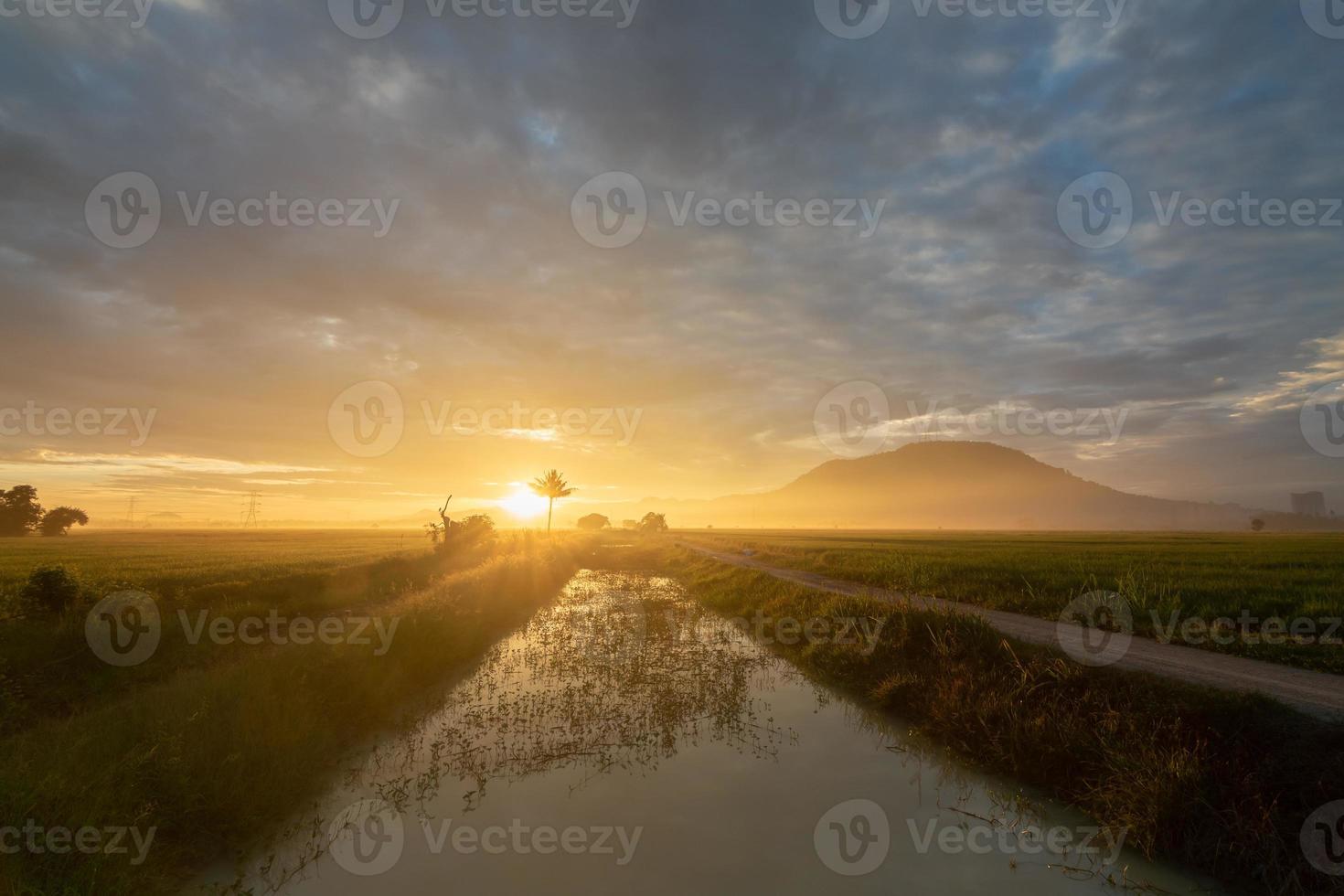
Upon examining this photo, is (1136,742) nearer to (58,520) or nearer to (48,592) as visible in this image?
(48,592)

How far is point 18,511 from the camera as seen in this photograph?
5834 cm

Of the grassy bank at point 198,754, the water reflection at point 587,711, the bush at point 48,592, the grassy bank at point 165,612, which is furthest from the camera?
the bush at point 48,592

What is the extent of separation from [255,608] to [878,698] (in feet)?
63.4

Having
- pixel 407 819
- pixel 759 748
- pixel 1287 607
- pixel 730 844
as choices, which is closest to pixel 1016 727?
→ pixel 759 748

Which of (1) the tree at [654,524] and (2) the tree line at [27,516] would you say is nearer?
(2) the tree line at [27,516]

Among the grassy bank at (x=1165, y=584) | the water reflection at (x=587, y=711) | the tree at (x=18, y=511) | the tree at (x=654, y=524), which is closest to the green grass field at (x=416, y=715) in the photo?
the grassy bank at (x=1165, y=584)

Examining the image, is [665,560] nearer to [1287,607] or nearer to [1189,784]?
[1287,607]

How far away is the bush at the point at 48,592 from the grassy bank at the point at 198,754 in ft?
12.8

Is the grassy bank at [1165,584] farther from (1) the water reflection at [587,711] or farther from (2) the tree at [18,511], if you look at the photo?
(2) the tree at [18,511]

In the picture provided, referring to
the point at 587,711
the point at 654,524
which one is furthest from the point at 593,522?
the point at 587,711

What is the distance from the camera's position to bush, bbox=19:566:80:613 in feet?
44.9

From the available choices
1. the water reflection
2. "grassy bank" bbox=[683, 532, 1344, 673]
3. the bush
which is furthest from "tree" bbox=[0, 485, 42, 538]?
"grassy bank" bbox=[683, 532, 1344, 673]

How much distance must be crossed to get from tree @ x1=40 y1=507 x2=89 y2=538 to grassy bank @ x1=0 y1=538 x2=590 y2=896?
72.2 metres

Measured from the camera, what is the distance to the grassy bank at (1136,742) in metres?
6.84
